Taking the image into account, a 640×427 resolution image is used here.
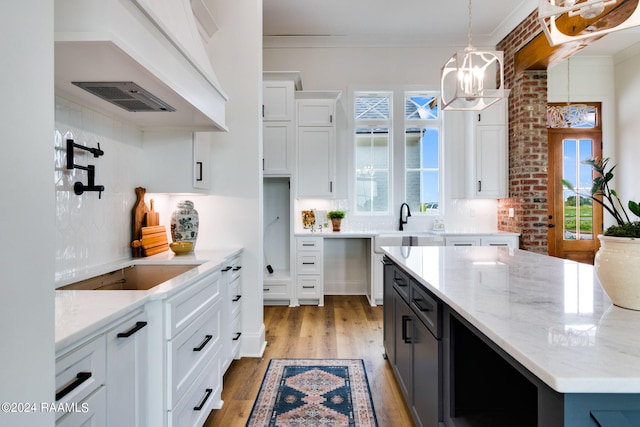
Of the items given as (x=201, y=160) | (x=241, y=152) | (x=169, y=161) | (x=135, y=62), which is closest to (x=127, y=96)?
(x=135, y=62)

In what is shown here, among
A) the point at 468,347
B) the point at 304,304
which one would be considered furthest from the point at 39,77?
the point at 304,304

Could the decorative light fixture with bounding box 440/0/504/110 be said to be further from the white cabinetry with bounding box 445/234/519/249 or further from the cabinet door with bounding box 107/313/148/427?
the white cabinetry with bounding box 445/234/519/249

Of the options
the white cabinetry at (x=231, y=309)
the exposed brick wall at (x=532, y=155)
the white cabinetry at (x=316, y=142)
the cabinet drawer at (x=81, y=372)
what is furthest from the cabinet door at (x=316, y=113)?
the cabinet drawer at (x=81, y=372)

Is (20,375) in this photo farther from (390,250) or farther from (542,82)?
(542,82)

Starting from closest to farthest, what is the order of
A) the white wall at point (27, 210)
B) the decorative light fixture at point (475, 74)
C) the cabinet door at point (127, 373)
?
1. the white wall at point (27, 210)
2. the cabinet door at point (127, 373)
3. the decorative light fixture at point (475, 74)

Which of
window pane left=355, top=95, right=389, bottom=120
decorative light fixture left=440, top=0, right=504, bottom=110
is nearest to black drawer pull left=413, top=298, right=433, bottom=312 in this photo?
decorative light fixture left=440, top=0, right=504, bottom=110

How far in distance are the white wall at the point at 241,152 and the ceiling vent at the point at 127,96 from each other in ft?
3.08

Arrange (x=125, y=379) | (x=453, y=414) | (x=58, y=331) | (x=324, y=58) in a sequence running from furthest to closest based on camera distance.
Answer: (x=324, y=58)
(x=453, y=414)
(x=125, y=379)
(x=58, y=331)

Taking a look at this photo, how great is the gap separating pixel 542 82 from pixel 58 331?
5.26m

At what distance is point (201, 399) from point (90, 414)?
90 cm

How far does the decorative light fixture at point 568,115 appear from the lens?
203 inches

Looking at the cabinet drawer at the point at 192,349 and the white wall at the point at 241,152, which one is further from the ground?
the white wall at the point at 241,152

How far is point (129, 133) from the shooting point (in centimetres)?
228

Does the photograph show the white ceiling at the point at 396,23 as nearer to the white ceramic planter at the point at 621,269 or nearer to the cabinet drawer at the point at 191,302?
the cabinet drawer at the point at 191,302
